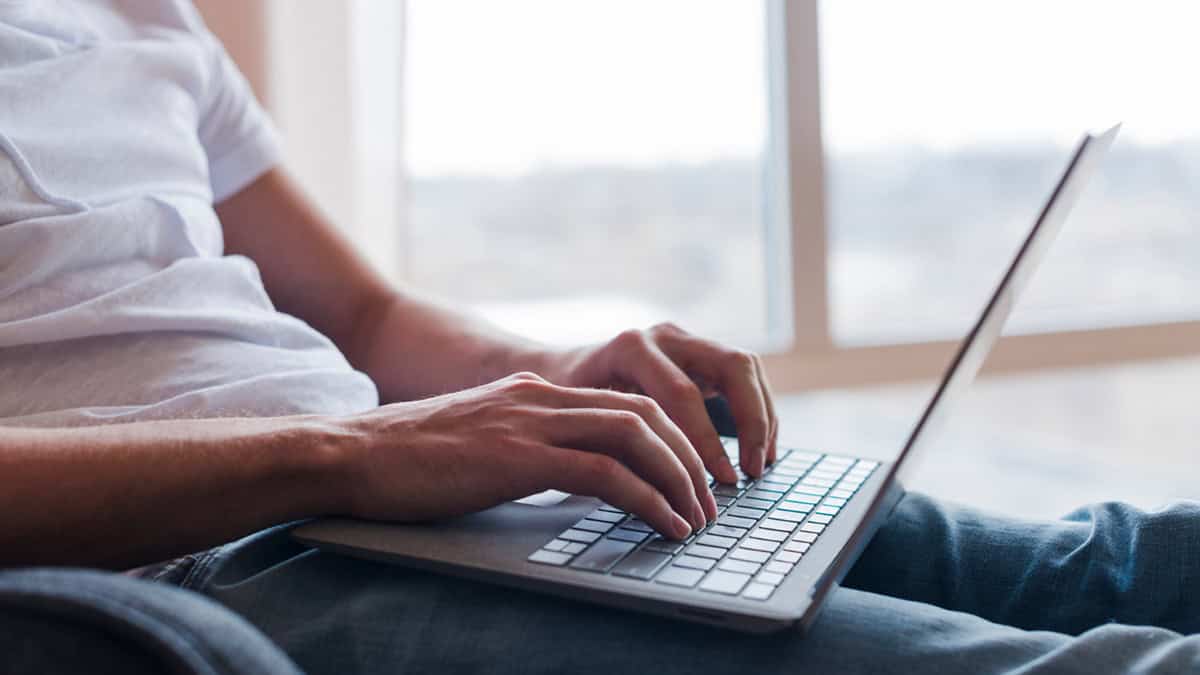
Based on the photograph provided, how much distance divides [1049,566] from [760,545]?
25 centimetres

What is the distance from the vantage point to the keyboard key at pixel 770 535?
2.29 feet

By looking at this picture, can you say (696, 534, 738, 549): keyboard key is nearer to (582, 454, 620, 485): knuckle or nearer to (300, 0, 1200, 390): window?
(582, 454, 620, 485): knuckle

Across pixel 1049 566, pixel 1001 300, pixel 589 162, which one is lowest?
pixel 1049 566

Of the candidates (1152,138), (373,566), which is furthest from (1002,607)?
(1152,138)

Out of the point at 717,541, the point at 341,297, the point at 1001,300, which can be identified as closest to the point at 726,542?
the point at 717,541

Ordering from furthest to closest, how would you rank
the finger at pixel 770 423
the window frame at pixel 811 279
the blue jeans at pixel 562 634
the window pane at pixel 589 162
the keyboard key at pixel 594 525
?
the window frame at pixel 811 279
the window pane at pixel 589 162
the finger at pixel 770 423
the keyboard key at pixel 594 525
the blue jeans at pixel 562 634

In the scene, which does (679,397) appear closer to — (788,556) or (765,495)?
(765,495)

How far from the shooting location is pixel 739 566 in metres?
0.64

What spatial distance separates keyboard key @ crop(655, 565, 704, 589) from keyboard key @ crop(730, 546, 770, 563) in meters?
0.04

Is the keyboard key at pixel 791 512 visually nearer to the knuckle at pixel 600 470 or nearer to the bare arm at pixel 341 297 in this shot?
the knuckle at pixel 600 470

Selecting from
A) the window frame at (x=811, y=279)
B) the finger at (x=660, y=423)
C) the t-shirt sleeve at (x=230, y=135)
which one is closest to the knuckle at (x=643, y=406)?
the finger at (x=660, y=423)

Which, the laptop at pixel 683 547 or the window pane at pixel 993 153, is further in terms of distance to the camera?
the window pane at pixel 993 153

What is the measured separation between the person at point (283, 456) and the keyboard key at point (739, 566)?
0.05m

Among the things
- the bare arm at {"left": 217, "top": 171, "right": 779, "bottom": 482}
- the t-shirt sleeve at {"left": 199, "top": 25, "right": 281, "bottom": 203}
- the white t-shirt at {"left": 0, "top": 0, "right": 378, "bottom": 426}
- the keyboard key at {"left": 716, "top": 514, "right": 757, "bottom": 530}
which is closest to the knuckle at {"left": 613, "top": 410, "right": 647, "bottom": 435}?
the keyboard key at {"left": 716, "top": 514, "right": 757, "bottom": 530}
